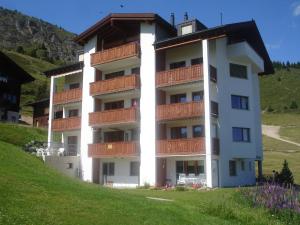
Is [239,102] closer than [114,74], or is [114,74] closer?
[239,102]

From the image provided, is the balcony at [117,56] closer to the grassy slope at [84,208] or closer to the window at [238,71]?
the window at [238,71]

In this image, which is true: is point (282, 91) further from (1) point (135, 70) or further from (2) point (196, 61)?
(2) point (196, 61)

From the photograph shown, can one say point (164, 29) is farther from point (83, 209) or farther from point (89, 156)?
point (83, 209)

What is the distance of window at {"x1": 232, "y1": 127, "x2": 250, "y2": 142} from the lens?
118 feet

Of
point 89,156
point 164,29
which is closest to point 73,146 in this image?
point 89,156

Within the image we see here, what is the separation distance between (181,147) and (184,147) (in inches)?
9.4

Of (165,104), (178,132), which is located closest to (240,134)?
(178,132)

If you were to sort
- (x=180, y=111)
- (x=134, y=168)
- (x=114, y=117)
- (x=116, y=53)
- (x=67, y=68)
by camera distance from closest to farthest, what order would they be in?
1. (x=180, y=111)
2. (x=114, y=117)
3. (x=134, y=168)
4. (x=116, y=53)
5. (x=67, y=68)

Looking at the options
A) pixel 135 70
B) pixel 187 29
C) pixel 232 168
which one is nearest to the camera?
pixel 232 168

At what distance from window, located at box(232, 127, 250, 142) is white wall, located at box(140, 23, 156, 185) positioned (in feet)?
21.6

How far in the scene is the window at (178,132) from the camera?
3594cm

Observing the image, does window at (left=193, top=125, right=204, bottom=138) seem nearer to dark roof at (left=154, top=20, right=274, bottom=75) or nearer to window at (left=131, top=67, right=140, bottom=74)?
dark roof at (left=154, top=20, right=274, bottom=75)

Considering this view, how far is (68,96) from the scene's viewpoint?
43.1m

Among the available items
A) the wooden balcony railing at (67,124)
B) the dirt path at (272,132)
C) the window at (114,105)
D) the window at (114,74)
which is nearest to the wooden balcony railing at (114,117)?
the window at (114,105)
